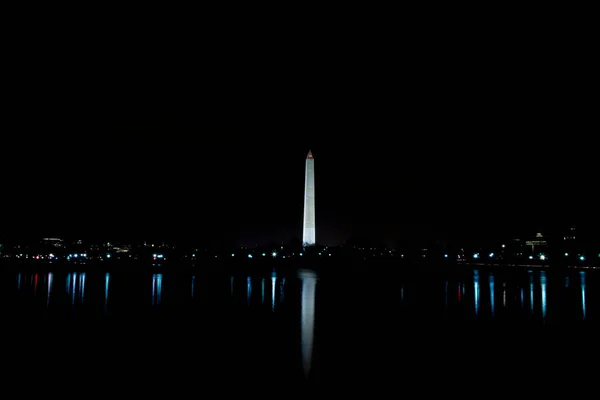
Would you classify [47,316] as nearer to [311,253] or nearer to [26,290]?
[26,290]

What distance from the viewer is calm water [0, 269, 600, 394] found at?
9.97 m

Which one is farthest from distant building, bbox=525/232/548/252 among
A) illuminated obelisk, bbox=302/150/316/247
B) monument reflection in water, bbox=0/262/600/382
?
monument reflection in water, bbox=0/262/600/382

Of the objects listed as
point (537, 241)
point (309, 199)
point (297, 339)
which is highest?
point (309, 199)

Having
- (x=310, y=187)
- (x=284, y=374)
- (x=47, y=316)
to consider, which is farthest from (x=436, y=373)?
(x=310, y=187)

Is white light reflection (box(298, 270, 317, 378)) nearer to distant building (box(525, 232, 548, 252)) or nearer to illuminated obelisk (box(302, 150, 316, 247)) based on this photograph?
illuminated obelisk (box(302, 150, 316, 247))

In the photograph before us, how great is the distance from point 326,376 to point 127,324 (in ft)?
24.9

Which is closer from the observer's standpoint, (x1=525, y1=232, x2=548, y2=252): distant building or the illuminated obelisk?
the illuminated obelisk

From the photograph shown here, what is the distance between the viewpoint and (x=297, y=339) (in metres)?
13.6

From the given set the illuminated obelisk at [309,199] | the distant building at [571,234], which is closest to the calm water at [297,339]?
the illuminated obelisk at [309,199]

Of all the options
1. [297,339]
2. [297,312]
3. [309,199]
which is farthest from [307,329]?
[309,199]

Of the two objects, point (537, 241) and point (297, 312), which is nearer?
point (297, 312)

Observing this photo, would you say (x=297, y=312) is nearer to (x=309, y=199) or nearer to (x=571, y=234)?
(x=309, y=199)

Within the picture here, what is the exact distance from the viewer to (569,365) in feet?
35.3

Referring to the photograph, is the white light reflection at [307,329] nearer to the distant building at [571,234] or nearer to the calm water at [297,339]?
the calm water at [297,339]
